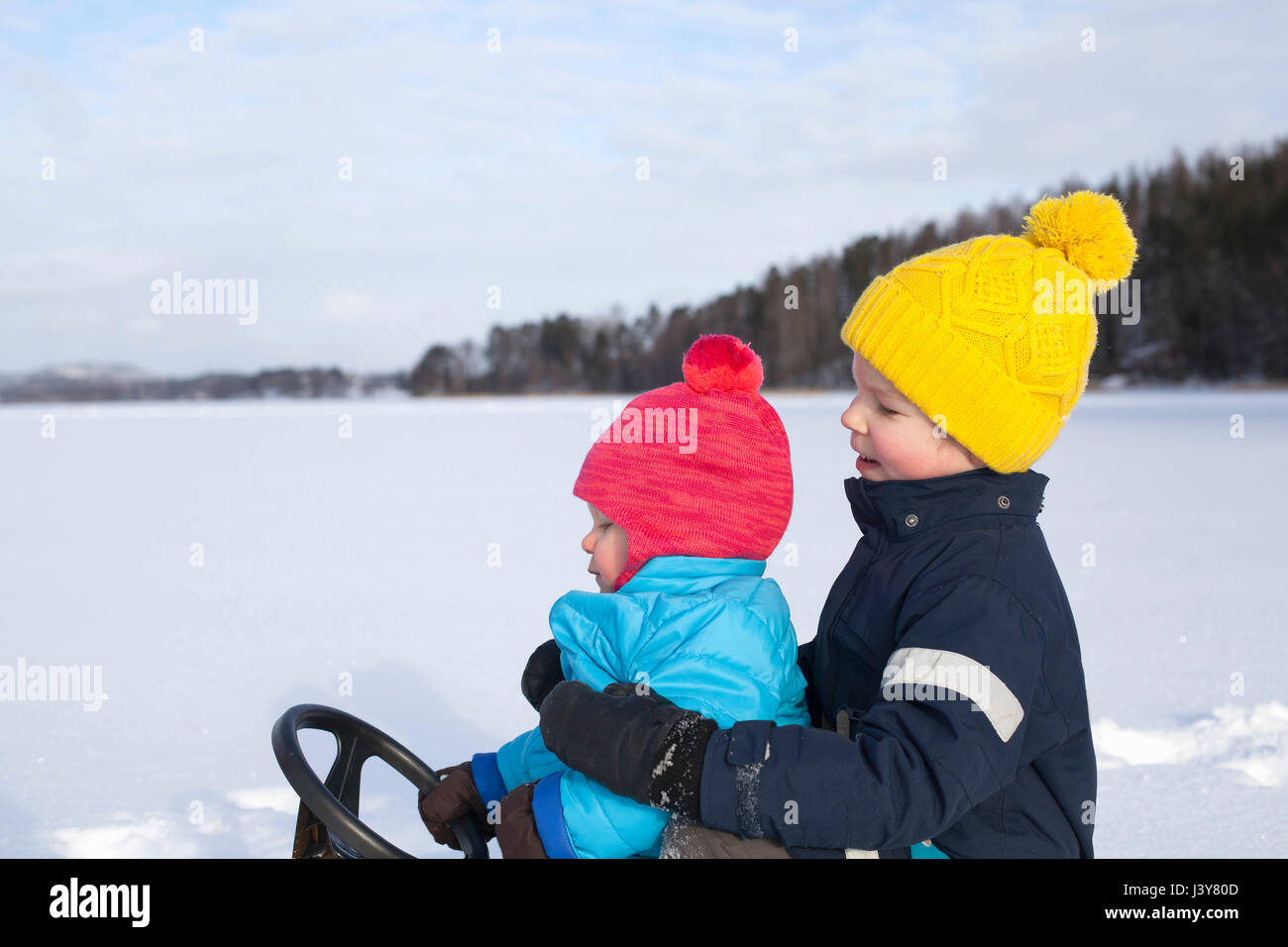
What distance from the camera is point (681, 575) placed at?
165 centimetres

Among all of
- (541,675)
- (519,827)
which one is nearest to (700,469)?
(541,675)

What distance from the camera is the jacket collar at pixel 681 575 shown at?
1636mm

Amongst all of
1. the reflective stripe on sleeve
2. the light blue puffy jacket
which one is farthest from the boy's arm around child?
the light blue puffy jacket

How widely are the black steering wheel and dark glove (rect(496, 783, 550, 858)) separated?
160mm

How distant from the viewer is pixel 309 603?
5.11 m

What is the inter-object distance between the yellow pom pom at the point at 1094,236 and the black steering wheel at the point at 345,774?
4.39ft

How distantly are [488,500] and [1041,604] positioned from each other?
760 cm

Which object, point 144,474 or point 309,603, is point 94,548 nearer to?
point 309,603

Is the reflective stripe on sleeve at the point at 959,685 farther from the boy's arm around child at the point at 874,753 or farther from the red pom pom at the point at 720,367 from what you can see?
the red pom pom at the point at 720,367

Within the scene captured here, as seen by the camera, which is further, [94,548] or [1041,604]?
[94,548]

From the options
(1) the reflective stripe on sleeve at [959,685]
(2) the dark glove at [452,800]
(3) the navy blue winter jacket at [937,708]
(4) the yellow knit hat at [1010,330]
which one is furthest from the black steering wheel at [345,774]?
(4) the yellow knit hat at [1010,330]

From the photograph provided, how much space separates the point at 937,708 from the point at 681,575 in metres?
0.48
